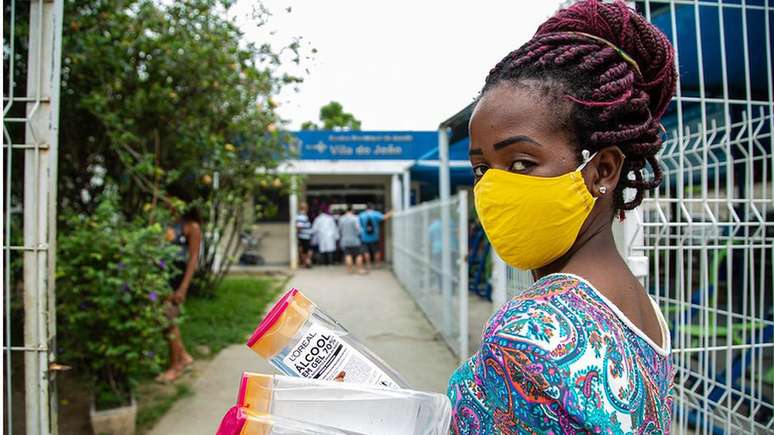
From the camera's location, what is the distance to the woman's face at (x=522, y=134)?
930 millimetres

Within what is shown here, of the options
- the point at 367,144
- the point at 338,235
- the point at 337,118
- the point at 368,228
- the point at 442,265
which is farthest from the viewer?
the point at 337,118

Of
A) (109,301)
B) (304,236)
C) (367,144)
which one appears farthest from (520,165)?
(304,236)

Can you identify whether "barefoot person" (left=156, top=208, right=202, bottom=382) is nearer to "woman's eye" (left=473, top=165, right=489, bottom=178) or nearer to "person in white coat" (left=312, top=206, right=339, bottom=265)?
"woman's eye" (left=473, top=165, right=489, bottom=178)

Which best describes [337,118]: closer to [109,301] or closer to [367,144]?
[367,144]

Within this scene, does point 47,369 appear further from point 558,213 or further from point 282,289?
point 282,289

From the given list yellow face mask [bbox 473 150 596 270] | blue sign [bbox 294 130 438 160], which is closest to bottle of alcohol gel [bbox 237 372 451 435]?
yellow face mask [bbox 473 150 596 270]

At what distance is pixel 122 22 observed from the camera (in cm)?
446

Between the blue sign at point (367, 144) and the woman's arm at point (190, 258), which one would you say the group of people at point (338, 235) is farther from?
the woman's arm at point (190, 258)

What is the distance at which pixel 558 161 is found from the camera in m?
0.95

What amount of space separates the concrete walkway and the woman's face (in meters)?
2.34

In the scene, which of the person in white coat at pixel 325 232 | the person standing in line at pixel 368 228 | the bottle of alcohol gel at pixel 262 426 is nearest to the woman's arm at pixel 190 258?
the bottle of alcohol gel at pixel 262 426

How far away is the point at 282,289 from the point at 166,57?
6.08 metres

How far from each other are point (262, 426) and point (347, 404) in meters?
0.15

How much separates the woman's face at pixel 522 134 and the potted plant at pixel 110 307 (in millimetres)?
2882
